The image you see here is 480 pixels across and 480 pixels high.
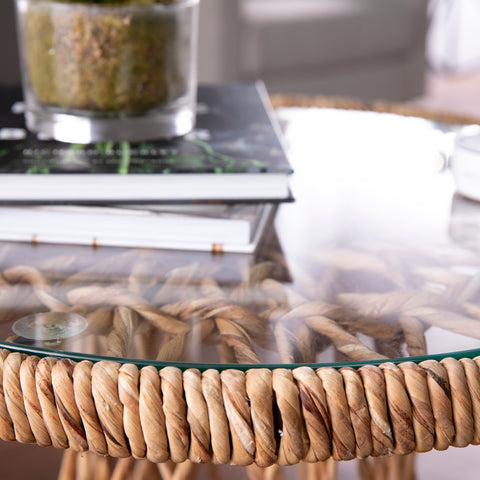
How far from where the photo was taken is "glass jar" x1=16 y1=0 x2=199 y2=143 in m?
0.55

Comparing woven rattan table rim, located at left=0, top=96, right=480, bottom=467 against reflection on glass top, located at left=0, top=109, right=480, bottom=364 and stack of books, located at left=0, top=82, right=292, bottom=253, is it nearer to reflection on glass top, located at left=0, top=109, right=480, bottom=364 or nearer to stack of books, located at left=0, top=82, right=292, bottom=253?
reflection on glass top, located at left=0, top=109, right=480, bottom=364

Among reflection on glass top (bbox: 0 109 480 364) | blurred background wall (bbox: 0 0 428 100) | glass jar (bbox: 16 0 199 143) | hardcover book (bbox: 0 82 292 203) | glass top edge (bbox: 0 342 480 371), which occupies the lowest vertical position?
blurred background wall (bbox: 0 0 428 100)

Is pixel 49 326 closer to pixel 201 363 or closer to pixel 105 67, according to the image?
pixel 201 363

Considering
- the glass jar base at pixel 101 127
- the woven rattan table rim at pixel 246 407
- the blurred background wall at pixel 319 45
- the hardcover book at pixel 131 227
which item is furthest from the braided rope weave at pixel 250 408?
the blurred background wall at pixel 319 45

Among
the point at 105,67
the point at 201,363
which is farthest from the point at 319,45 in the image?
the point at 201,363

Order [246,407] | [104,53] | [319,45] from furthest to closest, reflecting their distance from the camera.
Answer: [319,45]
[104,53]
[246,407]

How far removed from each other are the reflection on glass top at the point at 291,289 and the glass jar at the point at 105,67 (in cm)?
13

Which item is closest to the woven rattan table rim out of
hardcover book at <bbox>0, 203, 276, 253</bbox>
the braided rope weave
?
the braided rope weave

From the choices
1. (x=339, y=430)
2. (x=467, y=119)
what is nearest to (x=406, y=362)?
(x=339, y=430)

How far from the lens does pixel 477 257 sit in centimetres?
50

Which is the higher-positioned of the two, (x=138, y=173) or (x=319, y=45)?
(x=138, y=173)

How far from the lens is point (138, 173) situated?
499 mm

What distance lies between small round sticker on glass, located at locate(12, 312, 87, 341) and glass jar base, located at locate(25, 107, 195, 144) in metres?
0.22

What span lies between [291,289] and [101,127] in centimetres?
23
